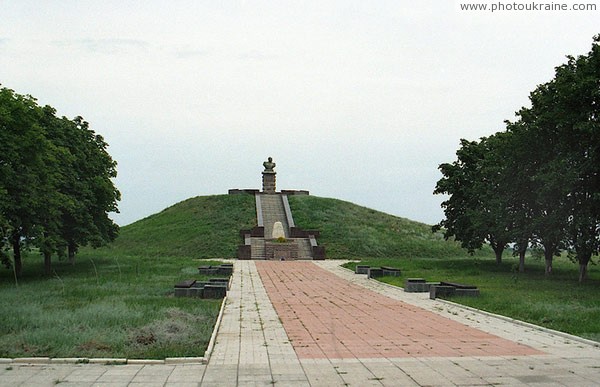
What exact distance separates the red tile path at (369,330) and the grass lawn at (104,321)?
6.73ft

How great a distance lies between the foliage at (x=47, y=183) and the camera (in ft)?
70.8

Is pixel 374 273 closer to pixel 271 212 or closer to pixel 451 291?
pixel 451 291

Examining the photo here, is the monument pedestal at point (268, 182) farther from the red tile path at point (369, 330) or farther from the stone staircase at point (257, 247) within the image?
the red tile path at point (369, 330)

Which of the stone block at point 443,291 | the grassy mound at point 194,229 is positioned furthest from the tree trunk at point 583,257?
the grassy mound at point 194,229

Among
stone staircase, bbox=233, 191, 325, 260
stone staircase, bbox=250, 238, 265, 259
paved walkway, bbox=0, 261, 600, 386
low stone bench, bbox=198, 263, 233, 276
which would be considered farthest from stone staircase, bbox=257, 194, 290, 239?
paved walkway, bbox=0, 261, 600, 386

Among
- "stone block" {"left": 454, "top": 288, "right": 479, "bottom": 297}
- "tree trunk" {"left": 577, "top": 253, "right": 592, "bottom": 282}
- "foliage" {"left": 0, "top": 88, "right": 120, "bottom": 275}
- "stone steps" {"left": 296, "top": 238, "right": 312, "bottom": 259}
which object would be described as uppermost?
"foliage" {"left": 0, "top": 88, "right": 120, "bottom": 275}

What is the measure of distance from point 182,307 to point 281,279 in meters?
11.1

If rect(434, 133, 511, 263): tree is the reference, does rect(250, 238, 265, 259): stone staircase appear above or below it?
below

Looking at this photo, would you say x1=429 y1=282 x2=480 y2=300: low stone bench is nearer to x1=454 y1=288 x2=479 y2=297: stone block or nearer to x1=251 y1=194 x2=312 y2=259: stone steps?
x1=454 y1=288 x2=479 y2=297: stone block

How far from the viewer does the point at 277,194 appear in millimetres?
61062

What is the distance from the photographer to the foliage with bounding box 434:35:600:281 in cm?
2164

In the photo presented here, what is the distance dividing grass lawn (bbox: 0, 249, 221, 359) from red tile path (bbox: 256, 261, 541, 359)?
2.05 metres

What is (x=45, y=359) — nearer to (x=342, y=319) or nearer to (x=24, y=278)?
(x=342, y=319)

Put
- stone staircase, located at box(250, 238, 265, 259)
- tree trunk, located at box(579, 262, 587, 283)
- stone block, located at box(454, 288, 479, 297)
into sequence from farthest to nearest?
stone staircase, located at box(250, 238, 265, 259) < tree trunk, located at box(579, 262, 587, 283) < stone block, located at box(454, 288, 479, 297)
